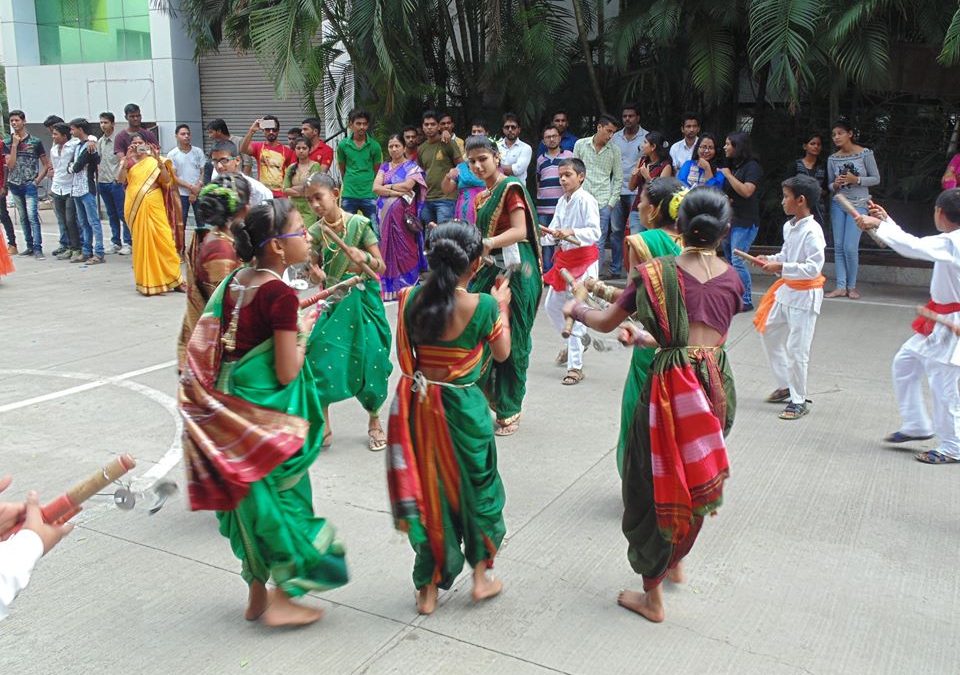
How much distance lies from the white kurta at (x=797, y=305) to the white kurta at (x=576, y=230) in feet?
3.96

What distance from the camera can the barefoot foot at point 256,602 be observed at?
335cm

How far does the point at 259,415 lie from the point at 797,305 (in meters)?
3.82

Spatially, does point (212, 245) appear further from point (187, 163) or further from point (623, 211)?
point (187, 163)

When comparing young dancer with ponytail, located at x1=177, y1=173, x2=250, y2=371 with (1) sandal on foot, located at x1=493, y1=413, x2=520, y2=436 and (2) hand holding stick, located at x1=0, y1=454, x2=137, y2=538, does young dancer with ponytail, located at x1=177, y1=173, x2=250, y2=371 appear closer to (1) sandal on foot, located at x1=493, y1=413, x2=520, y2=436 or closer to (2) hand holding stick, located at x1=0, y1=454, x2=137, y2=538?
(2) hand holding stick, located at x1=0, y1=454, x2=137, y2=538

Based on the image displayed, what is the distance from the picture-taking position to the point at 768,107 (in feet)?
36.2

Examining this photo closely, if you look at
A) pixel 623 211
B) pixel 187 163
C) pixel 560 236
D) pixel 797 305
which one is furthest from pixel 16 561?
pixel 187 163

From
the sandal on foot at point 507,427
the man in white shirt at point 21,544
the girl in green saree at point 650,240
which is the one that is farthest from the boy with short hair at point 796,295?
the man in white shirt at point 21,544

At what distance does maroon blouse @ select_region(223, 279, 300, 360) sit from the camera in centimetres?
308

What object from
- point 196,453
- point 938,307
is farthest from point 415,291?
point 938,307

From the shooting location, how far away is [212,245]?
4.05m

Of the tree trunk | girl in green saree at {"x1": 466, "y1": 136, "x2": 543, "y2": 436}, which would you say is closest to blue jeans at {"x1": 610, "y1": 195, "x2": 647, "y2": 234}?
the tree trunk

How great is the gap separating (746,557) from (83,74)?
16.8m

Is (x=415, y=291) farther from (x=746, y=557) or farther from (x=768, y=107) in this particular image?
(x=768, y=107)

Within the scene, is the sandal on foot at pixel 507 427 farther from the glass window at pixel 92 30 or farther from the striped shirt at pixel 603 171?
the glass window at pixel 92 30
